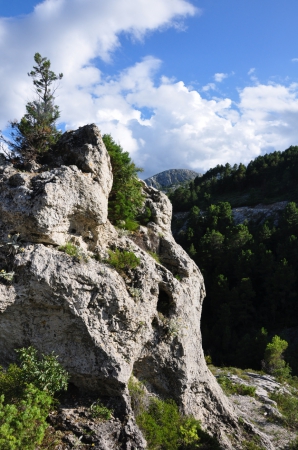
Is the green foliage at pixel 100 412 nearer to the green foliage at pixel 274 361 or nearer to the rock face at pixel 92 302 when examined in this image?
the rock face at pixel 92 302

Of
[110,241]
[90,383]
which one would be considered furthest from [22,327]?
[110,241]

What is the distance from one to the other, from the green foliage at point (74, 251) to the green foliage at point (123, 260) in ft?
4.13

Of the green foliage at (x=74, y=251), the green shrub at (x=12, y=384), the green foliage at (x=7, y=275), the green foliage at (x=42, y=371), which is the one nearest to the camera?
the green shrub at (x=12, y=384)

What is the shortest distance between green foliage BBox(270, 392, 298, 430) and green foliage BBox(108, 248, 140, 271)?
13.0m

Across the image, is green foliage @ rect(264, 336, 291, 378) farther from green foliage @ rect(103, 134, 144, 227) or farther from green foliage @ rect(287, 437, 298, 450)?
green foliage @ rect(103, 134, 144, 227)

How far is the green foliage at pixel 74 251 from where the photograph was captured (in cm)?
1205

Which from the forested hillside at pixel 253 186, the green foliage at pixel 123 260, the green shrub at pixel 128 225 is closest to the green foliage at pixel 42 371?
the green foliage at pixel 123 260

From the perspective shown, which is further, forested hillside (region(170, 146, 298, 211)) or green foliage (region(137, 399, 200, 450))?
forested hillside (region(170, 146, 298, 211))

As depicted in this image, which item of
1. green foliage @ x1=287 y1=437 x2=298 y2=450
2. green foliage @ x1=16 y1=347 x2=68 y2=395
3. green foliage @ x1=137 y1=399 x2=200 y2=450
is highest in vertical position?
green foliage @ x1=16 y1=347 x2=68 y2=395

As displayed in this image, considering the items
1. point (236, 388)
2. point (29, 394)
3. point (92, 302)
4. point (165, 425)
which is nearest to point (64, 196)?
point (92, 302)

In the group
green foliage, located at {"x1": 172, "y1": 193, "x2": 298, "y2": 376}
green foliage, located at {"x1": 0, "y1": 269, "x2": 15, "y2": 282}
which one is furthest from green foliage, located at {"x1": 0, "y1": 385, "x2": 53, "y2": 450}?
green foliage, located at {"x1": 172, "y1": 193, "x2": 298, "y2": 376}

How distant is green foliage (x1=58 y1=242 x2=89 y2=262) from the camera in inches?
474

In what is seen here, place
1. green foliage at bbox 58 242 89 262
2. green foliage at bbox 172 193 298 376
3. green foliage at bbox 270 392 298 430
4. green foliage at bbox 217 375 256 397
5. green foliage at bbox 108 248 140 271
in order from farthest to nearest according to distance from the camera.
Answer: green foliage at bbox 172 193 298 376
green foliage at bbox 217 375 256 397
green foliage at bbox 270 392 298 430
green foliage at bbox 108 248 140 271
green foliage at bbox 58 242 89 262

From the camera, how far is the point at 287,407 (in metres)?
20.2
